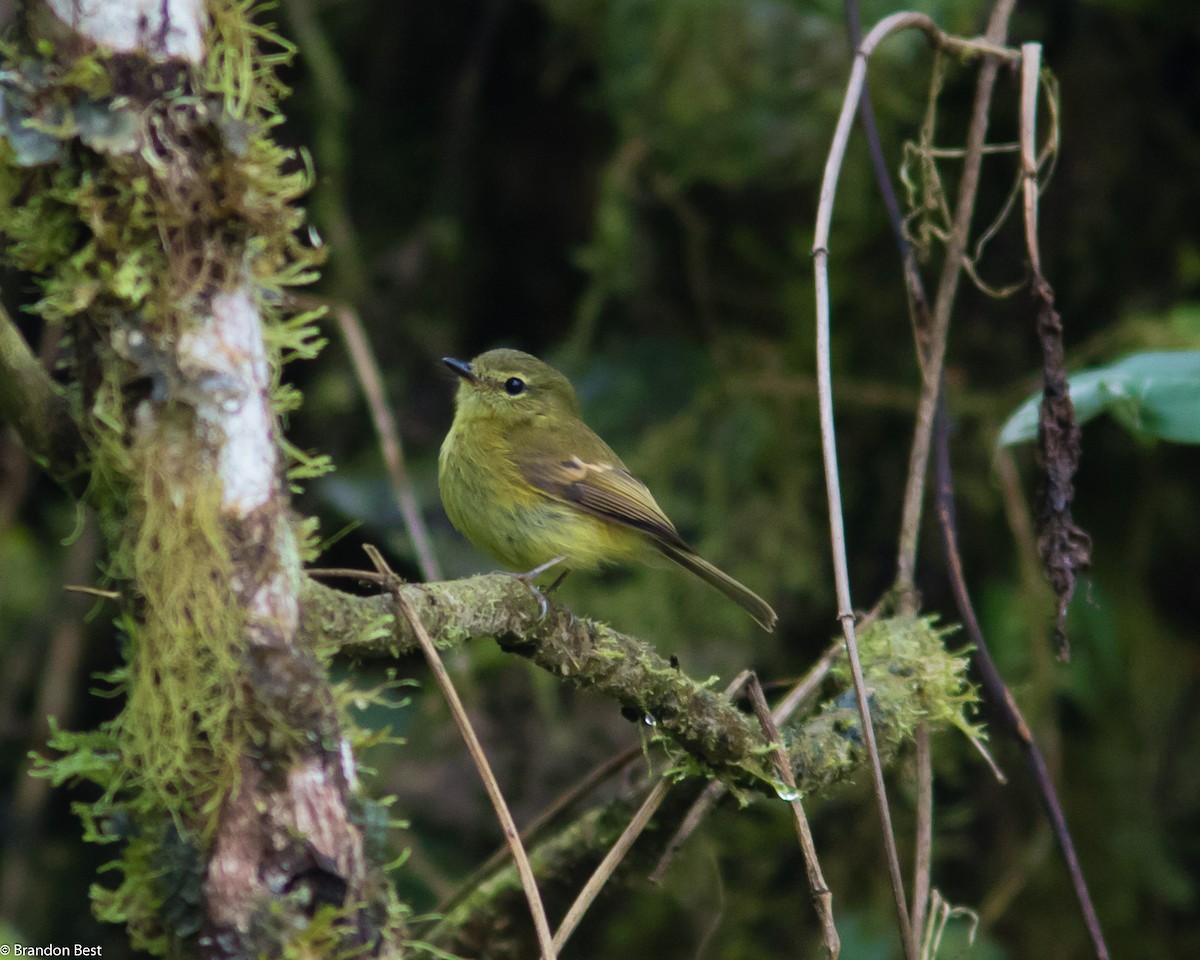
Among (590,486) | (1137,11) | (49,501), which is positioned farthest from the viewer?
(49,501)

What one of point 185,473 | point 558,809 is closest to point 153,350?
point 185,473

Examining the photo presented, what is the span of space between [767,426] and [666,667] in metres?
2.75

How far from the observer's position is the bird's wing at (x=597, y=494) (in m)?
3.32

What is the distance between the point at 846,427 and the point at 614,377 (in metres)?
0.96

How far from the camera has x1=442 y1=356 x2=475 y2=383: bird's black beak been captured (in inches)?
141

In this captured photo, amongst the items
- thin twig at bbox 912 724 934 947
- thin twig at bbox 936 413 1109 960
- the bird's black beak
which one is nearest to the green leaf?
thin twig at bbox 936 413 1109 960

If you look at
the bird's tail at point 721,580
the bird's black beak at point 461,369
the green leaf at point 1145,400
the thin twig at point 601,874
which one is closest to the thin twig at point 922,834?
the thin twig at point 601,874

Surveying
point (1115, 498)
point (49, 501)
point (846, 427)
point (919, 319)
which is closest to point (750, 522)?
point (846, 427)

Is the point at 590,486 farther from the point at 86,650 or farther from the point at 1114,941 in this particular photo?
the point at 1114,941

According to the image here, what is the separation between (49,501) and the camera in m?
5.07

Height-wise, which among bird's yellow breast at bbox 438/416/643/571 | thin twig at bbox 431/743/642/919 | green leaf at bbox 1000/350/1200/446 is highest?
green leaf at bbox 1000/350/1200/446

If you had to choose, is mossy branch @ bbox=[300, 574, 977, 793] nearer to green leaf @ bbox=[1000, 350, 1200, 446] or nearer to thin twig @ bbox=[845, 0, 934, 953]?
thin twig @ bbox=[845, 0, 934, 953]

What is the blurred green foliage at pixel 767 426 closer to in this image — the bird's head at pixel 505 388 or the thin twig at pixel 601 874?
the bird's head at pixel 505 388

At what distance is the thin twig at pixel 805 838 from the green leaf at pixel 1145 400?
0.87 m
